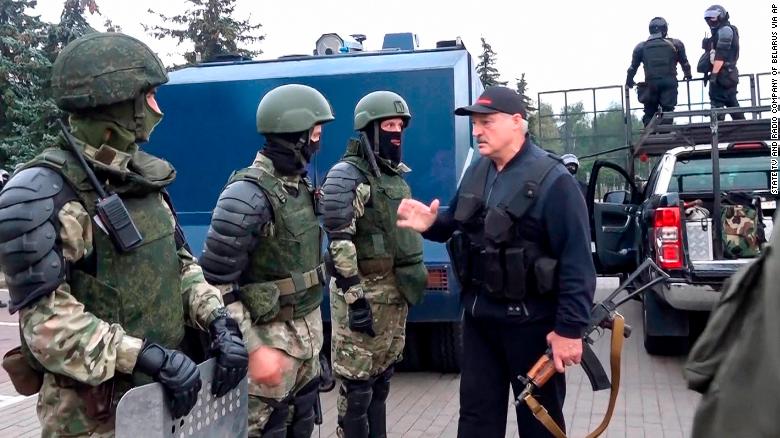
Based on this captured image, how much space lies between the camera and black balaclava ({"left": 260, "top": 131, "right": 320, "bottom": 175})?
139 inches

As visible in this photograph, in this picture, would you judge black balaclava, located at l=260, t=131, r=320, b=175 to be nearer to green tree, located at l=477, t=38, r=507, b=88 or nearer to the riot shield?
the riot shield

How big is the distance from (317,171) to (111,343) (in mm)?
4196

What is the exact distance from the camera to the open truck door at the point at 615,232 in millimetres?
8273

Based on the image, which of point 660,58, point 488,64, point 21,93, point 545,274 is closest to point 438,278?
point 545,274

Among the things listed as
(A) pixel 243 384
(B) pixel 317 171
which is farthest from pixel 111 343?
(B) pixel 317 171

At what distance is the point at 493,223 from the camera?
10.9ft

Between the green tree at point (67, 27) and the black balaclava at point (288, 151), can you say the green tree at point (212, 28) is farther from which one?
the black balaclava at point (288, 151)

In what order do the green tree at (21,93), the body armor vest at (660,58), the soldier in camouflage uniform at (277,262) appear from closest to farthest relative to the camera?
the soldier in camouflage uniform at (277,262), the body armor vest at (660,58), the green tree at (21,93)

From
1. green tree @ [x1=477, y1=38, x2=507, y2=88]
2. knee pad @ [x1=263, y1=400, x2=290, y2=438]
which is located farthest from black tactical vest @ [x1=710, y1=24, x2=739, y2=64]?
green tree @ [x1=477, y1=38, x2=507, y2=88]

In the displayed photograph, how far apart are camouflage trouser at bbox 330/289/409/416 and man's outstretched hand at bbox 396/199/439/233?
2.17 ft

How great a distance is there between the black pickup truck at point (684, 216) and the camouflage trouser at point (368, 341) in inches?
97.6

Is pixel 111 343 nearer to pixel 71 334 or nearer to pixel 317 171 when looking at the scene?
pixel 71 334

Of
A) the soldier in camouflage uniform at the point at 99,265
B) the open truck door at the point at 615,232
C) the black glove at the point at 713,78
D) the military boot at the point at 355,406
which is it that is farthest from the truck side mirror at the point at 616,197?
the soldier in camouflage uniform at the point at 99,265

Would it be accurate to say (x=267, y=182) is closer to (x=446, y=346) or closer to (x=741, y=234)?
(x=446, y=346)
